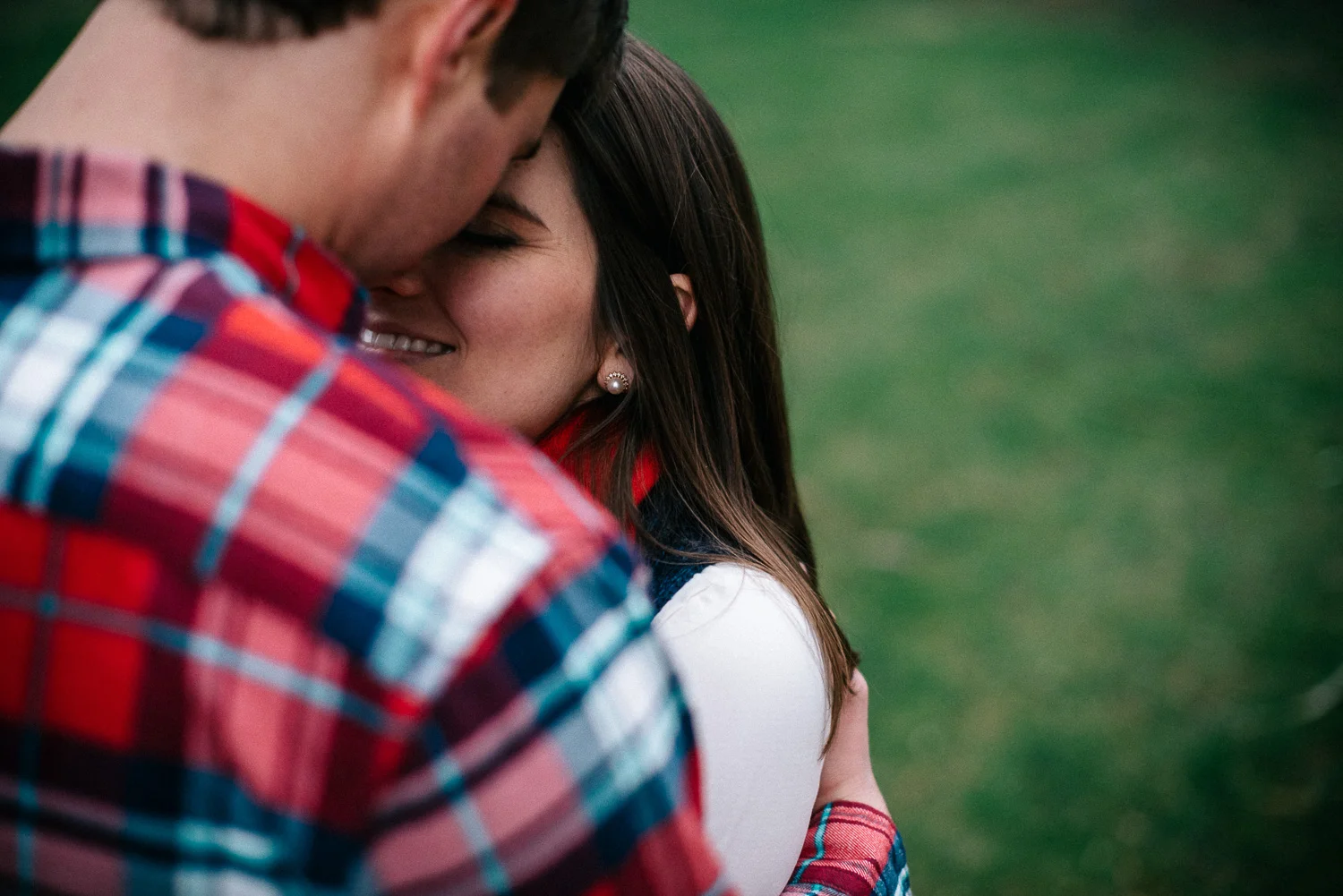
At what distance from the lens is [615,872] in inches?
34.8

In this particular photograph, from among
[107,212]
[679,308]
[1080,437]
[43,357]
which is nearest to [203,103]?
[107,212]

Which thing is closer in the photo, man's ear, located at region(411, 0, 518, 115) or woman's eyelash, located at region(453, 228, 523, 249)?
man's ear, located at region(411, 0, 518, 115)

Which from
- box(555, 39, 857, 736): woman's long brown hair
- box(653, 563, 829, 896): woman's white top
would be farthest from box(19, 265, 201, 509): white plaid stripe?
box(555, 39, 857, 736): woman's long brown hair

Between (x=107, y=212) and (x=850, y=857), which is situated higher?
(x=107, y=212)

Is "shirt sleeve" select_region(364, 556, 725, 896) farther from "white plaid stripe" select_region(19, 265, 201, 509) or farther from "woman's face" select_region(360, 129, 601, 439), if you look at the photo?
"woman's face" select_region(360, 129, 601, 439)

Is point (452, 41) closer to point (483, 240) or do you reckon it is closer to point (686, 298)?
point (483, 240)

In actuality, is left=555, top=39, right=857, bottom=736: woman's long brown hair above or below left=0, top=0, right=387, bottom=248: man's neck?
below

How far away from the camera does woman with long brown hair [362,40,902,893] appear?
1.68 meters

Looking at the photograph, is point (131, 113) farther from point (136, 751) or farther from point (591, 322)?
point (591, 322)

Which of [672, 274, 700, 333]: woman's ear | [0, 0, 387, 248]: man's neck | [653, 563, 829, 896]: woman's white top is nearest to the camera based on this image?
[0, 0, 387, 248]: man's neck

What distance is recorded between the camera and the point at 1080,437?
21.6 ft

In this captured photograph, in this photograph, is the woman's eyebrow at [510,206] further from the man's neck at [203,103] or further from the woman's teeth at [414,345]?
the man's neck at [203,103]

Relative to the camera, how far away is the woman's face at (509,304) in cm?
192

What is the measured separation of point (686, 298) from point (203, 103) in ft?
4.36
